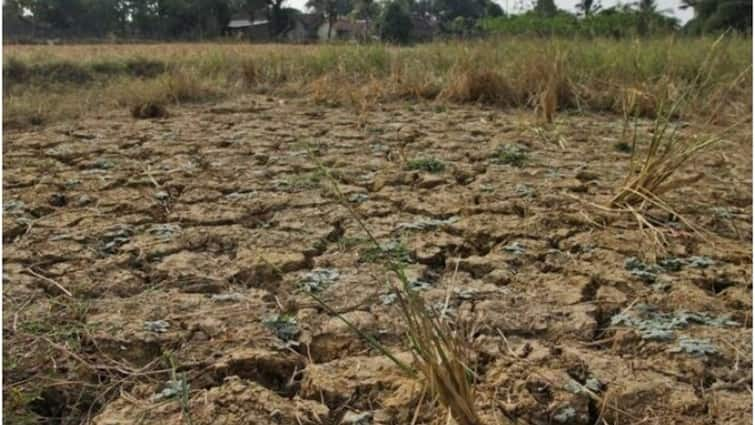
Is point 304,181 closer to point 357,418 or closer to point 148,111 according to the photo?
point 357,418

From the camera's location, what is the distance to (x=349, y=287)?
6.23 feet

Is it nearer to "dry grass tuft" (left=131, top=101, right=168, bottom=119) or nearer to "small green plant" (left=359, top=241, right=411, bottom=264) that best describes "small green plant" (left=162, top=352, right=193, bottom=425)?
"small green plant" (left=359, top=241, right=411, bottom=264)

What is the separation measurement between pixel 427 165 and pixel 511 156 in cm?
42

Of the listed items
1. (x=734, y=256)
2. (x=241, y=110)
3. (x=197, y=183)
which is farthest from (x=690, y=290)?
(x=241, y=110)

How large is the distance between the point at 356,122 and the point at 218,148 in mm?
1016

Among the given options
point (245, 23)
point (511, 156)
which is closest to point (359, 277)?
point (511, 156)

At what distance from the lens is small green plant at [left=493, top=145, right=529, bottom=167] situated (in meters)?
3.26

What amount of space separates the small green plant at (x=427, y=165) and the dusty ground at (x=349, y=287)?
2 cm

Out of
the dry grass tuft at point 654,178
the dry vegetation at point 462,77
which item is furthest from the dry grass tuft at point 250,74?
the dry grass tuft at point 654,178

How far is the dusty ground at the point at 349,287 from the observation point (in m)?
1.43

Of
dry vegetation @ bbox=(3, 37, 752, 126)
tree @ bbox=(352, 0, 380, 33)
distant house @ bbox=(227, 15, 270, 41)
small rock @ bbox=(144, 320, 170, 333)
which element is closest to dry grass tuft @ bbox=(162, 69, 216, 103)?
dry vegetation @ bbox=(3, 37, 752, 126)

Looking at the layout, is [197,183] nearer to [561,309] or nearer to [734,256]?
[561,309]

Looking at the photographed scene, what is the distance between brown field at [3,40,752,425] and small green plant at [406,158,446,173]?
0.01 meters

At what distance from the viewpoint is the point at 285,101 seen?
5.37m
